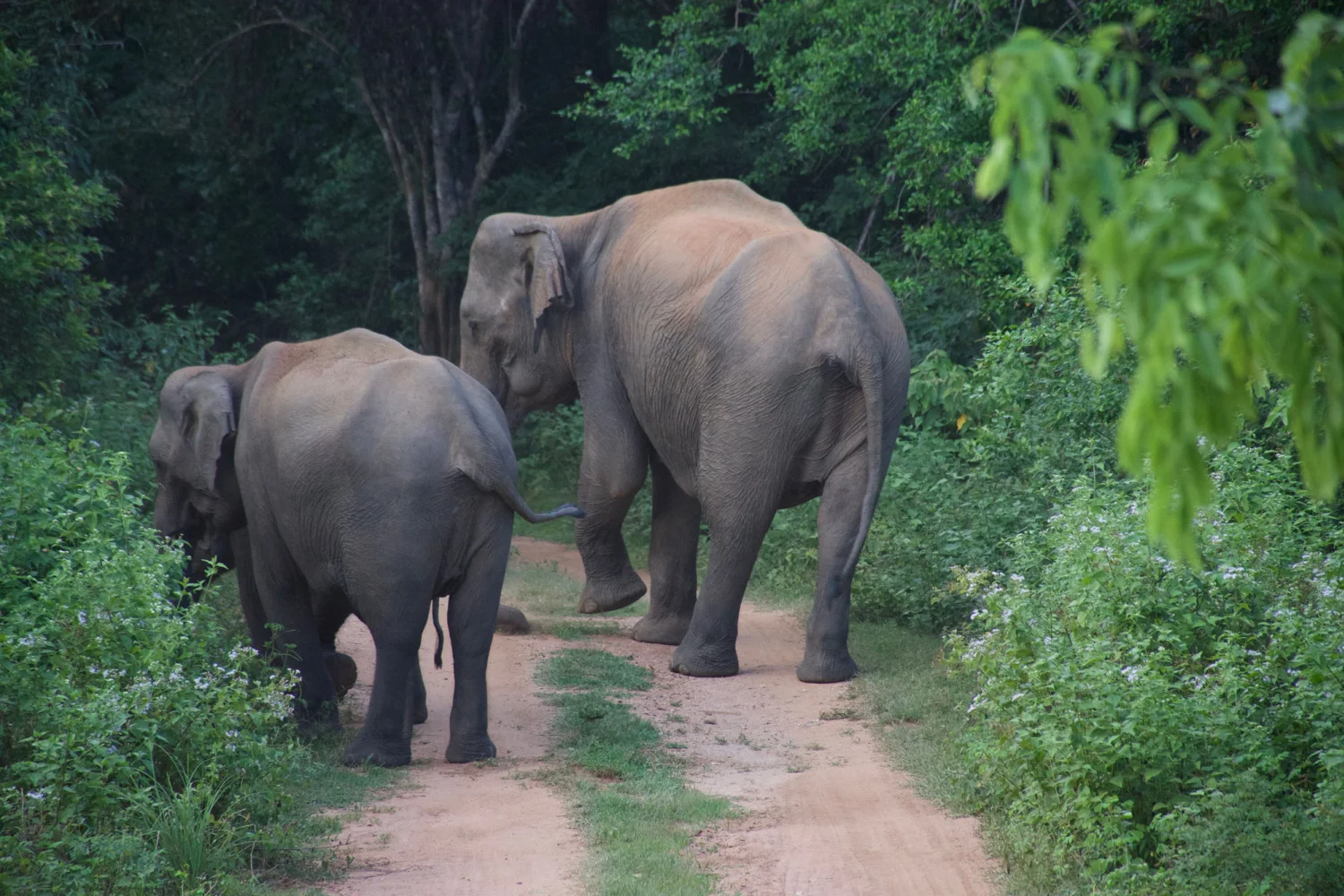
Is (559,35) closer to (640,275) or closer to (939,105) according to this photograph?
(939,105)

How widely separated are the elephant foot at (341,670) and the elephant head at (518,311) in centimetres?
256

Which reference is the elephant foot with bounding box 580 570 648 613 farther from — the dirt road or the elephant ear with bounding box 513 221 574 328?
the elephant ear with bounding box 513 221 574 328

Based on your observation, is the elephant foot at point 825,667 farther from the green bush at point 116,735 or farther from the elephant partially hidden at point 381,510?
the green bush at point 116,735

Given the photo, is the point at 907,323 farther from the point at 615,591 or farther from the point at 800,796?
the point at 800,796

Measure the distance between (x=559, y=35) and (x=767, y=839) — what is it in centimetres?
1470

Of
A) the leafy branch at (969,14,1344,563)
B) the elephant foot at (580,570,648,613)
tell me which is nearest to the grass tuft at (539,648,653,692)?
the elephant foot at (580,570,648,613)

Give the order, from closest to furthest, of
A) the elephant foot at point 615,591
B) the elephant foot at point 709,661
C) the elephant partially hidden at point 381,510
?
the elephant partially hidden at point 381,510 < the elephant foot at point 709,661 < the elephant foot at point 615,591

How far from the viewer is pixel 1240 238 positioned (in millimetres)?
2281

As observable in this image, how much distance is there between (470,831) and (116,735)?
4.41 feet

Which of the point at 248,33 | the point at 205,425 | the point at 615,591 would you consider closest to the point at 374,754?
the point at 205,425

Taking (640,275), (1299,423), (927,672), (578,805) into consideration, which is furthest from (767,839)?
(640,275)

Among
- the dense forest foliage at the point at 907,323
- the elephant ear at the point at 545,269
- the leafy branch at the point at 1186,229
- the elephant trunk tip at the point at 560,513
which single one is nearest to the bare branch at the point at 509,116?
the dense forest foliage at the point at 907,323

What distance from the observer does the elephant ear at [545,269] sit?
9.34m

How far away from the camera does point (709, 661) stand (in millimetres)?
8297
